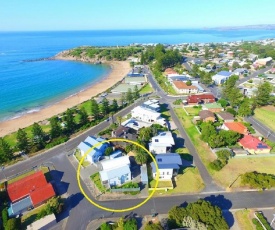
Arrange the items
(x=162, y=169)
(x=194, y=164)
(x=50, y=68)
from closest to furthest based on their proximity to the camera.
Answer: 1. (x=162, y=169)
2. (x=194, y=164)
3. (x=50, y=68)

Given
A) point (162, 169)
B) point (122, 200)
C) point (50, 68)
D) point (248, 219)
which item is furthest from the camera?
point (50, 68)

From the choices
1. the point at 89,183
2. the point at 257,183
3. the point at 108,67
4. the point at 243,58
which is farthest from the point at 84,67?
the point at 257,183

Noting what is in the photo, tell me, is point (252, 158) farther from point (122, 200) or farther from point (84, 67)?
point (84, 67)

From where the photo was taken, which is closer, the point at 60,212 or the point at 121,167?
the point at 60,212

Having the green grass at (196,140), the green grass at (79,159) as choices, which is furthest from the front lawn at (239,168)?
the green grass at (79,159)

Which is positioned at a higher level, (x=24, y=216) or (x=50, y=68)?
(x=24, y=216)

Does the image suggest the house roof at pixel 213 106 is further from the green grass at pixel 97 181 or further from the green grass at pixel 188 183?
the green grass at pixel 97 181

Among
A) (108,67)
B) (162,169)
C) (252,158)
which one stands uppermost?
(162,169)
